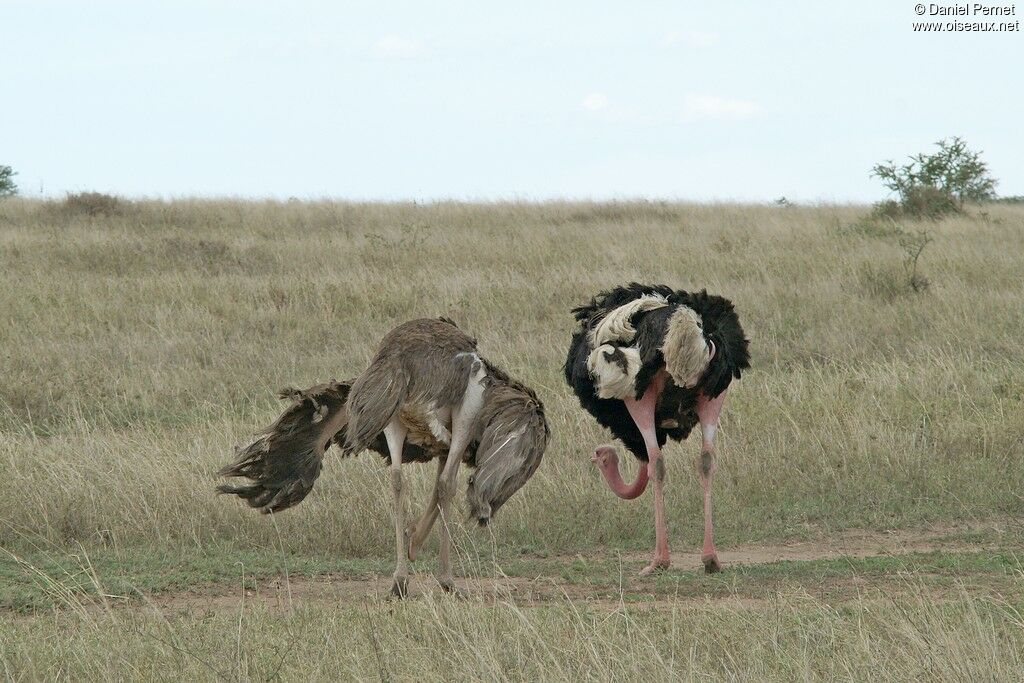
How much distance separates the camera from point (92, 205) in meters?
19.6

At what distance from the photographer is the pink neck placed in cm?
722

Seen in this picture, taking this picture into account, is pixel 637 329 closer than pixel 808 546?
Yes

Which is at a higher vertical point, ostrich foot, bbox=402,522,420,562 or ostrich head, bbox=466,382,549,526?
ostrich head, bbox=466,382,549,526

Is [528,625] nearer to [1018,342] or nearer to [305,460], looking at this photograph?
[305,460]

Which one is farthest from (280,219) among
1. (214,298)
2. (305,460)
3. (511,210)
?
(305,460)

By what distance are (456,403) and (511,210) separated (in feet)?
49.3

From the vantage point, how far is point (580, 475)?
824 cm

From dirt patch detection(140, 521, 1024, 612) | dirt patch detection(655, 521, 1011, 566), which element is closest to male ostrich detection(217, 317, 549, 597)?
dirt patch detection(140, 521, 1024, 612)

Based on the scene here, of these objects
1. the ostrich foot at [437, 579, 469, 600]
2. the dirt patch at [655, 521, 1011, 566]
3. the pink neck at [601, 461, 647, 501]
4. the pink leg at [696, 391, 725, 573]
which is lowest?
the dirt patch at [655, 521, 1011, 566]

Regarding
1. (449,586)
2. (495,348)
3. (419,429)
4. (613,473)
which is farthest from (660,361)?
(495,348)

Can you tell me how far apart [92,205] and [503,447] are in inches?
597

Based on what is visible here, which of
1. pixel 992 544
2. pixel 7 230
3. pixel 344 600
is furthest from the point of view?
pixel 7 230

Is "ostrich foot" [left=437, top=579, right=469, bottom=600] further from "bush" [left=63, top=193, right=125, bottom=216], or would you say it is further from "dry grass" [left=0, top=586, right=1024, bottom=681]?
"bush" [left=63, top=193, right=125, bottom=216]

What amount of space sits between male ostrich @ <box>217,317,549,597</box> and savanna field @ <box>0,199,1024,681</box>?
12.9 inches
